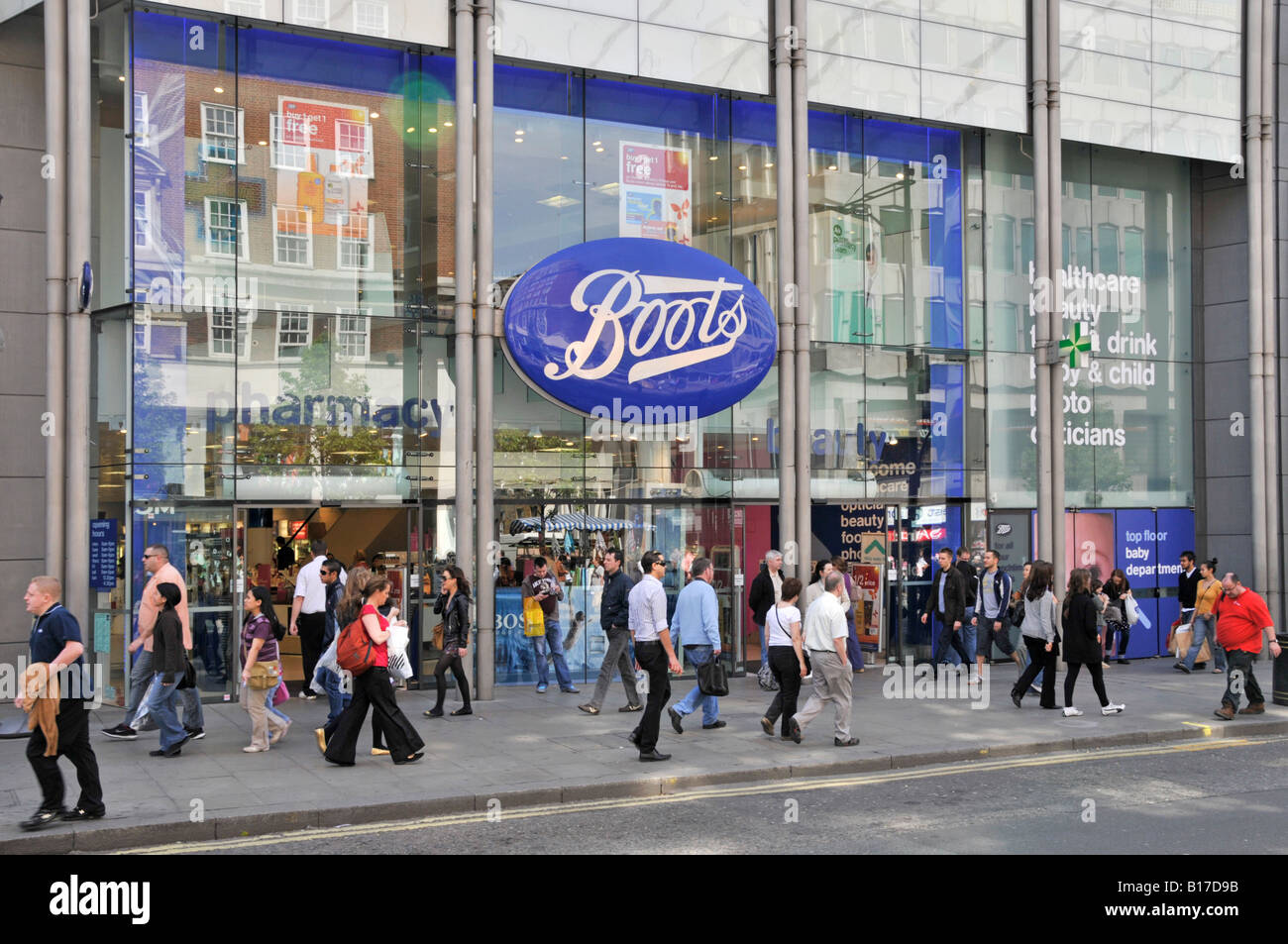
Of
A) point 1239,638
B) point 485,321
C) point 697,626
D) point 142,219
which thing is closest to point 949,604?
point 1239,638

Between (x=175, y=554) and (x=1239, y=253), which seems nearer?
(x=175, y=554)

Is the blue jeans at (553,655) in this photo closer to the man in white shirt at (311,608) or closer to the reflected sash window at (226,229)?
the man in white shirt at (311,608)

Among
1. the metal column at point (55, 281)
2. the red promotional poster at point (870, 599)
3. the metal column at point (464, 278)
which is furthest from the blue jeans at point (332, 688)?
the red promotional poster at point (870, 599)

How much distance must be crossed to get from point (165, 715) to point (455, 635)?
11.3 feet

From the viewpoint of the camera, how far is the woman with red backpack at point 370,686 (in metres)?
11.4

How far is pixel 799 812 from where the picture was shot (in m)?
10.2

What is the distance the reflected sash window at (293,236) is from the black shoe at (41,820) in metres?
8.56

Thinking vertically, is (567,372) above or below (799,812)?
above

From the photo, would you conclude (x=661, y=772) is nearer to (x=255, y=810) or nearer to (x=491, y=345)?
(x=255, y=810)

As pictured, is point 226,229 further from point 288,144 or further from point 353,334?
point 353,334

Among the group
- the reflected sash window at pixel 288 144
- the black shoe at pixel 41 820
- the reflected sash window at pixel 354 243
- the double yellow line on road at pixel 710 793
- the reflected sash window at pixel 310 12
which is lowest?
the double yellow line on road at pixel 710 793

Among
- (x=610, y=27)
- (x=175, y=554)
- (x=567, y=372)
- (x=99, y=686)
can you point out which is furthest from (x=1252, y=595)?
(x=99, y=686)

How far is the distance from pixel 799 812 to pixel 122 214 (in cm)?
1116

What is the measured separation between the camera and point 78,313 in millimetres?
14672
